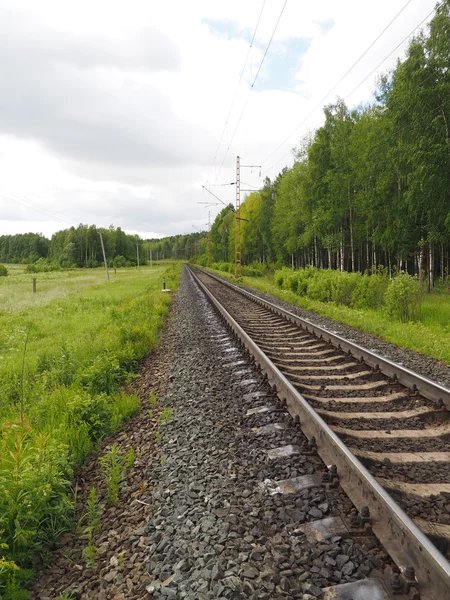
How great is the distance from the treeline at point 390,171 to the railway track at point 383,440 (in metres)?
12.2

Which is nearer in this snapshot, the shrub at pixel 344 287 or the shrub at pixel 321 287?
the shrub at pixel 344 287

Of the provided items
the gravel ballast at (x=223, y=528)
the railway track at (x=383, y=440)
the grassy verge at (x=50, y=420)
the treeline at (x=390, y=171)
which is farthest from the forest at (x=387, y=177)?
the gravel ballast at (x=223, y=528)

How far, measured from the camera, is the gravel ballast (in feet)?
6.94

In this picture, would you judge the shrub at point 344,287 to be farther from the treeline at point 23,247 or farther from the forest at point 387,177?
the treeline at point 23,247

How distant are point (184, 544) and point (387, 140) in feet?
69.9

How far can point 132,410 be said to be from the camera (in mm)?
4930

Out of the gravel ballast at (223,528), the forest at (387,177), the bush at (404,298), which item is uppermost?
the forest at (387,177)

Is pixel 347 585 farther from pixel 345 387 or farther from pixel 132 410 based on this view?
pixel 132 410

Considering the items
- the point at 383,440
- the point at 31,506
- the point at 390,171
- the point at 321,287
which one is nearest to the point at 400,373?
the point at 383,440

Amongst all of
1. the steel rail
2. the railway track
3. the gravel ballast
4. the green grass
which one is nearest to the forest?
the green grass

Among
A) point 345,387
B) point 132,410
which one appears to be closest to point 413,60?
point 345,387

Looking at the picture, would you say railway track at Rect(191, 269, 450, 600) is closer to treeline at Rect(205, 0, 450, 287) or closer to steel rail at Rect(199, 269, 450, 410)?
steel rail at Rect(199, 269, 450, 410)

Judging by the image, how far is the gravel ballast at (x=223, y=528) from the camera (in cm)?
212

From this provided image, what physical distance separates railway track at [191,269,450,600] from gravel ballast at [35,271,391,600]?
171 mm
